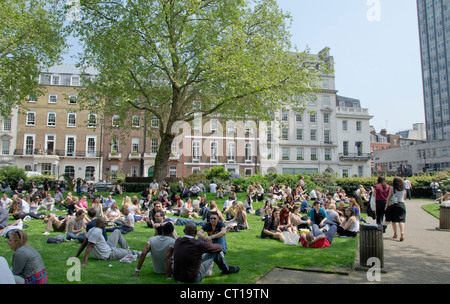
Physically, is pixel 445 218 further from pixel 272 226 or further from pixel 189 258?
pixel 189 258

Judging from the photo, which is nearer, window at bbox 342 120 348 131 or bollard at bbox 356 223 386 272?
bollard at bbox 356 223 386 272

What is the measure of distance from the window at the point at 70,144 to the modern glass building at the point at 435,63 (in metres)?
86.8

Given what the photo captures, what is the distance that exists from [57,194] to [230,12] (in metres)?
16.0

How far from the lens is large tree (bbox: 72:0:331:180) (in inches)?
813

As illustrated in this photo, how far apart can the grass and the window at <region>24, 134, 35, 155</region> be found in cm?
4138

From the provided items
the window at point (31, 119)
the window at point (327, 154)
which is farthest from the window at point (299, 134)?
the window at point (31, 119)

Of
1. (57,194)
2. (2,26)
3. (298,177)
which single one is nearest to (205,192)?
(298,177)

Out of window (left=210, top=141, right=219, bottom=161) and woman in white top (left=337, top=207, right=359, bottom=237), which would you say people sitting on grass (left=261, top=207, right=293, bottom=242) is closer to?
woman in white top (left=337, top=207, right=359, bottom=237)

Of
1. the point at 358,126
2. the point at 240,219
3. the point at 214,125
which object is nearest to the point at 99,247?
the point at 240,219

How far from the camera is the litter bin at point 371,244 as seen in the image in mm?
6844

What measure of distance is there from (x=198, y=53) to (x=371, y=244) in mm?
17972

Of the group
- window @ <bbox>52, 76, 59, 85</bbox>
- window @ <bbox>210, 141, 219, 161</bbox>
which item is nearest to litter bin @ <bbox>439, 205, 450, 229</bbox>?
window @ <bbox>210, 141, 219, 161</bbox>

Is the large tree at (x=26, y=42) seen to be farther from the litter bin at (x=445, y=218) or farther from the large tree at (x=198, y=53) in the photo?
the litter bin at (x=445, y=218)
